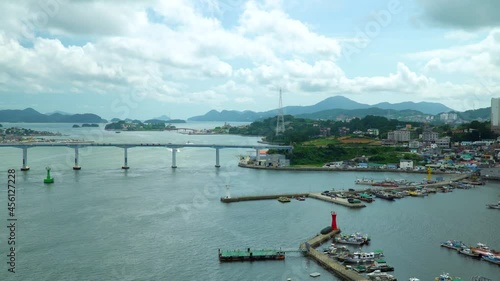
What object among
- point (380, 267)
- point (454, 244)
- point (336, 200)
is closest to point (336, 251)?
point (380, 267)

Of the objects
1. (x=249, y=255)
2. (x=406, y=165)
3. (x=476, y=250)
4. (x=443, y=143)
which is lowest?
(x=249, y=255)

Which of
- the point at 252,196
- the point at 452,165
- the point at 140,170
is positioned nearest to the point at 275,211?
the point at 252,196

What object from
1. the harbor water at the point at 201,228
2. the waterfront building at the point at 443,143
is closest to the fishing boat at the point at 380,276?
the harbor water at the point at 201,228

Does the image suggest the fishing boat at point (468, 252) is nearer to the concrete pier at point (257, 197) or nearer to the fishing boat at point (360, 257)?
the fishing boat at point (360, 257)

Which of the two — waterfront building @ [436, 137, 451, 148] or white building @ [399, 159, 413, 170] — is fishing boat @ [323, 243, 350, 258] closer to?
white building @ [399, 159, 413, 170]

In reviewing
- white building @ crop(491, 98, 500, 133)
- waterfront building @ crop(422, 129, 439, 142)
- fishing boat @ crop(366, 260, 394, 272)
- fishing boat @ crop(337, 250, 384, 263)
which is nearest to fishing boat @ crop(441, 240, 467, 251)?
fishing boat @ crop(337, 250, 384, 263)

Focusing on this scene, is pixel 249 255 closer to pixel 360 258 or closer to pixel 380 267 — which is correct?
pixel 360 258
